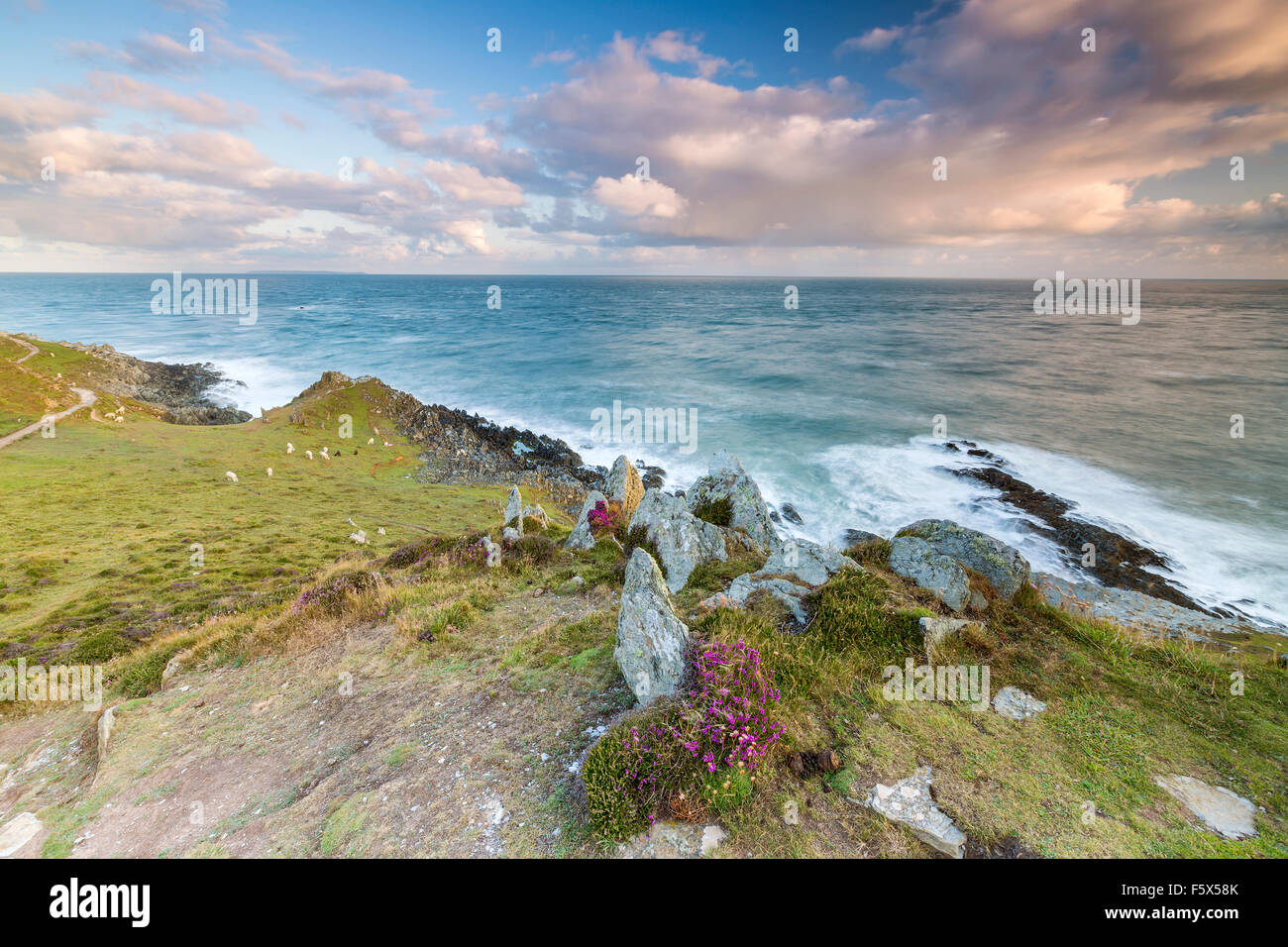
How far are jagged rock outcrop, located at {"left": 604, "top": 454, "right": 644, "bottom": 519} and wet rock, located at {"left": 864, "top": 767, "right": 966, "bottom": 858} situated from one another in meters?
13.3

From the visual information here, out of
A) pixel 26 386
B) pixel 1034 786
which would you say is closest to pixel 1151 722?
pixel 1034 786

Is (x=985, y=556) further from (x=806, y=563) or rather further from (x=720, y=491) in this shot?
(x=720, y=491)

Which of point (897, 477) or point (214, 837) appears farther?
point (897, 477)

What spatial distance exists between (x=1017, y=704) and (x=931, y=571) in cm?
337

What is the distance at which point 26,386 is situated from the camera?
154 ft

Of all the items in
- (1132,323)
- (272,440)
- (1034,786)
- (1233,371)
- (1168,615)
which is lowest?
(1168,615)

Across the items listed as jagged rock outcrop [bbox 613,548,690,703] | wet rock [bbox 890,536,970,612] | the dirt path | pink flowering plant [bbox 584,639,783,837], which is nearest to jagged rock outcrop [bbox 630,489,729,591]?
jagged rock outcrop [bbox 613,548,690,703]

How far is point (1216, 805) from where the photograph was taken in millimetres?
6500

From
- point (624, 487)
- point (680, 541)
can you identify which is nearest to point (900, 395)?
point (624, 487)

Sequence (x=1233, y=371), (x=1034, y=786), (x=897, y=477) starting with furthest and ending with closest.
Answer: (x=1233, y=371) < (x=897, y=477) < (x=1034, y=786)

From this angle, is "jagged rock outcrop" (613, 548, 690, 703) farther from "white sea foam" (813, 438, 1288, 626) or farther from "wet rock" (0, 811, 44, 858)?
"white sea foam" (813, 438, 1288, 626)

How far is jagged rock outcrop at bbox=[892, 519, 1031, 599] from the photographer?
11164mm
